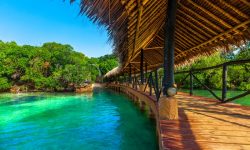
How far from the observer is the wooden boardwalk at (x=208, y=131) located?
3572 millimetres

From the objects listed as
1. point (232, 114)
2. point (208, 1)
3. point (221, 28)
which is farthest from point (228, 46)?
point (232, 114)

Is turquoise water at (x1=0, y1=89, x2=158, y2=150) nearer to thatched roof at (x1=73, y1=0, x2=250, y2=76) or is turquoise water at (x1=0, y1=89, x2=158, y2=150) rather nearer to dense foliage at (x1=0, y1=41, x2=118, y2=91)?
thatched roof at (x1=73, y1=0, x2=250, y2=76)

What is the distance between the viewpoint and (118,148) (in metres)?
7.27

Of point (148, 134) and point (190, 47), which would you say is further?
point (190, 47)

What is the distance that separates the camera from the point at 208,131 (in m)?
4.29

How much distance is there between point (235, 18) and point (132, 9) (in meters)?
2.98

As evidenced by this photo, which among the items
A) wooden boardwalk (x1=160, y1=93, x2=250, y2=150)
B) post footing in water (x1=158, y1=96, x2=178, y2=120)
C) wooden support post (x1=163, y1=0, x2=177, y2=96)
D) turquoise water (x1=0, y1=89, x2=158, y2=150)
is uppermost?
wooden support post (x1=163, y1=0, x2=177, y2=96)

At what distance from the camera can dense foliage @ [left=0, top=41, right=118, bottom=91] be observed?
34.8m

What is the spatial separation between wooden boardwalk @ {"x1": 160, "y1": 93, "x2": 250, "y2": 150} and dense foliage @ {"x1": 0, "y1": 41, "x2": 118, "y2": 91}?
2947 cm

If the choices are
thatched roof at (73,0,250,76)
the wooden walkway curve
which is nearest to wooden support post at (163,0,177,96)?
thatched roof at (73,0,250,76)

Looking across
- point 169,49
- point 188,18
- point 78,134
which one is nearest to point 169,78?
point 169,49

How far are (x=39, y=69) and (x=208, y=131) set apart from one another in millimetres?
37009

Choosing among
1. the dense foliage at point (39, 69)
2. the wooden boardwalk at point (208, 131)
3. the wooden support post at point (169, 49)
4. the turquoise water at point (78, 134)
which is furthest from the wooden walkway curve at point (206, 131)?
the dense foliage at point (39, 69)

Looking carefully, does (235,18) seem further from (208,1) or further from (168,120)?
(168,120)
